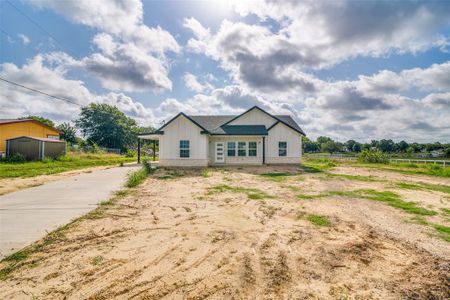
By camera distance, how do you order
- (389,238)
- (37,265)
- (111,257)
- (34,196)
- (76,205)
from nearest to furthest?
(37,265), (111,257), (389,238), (76,205), (34,196)

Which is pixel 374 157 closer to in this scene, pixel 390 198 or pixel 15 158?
pixel 390 198

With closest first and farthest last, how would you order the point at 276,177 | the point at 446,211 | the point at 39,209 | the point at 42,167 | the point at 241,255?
the point at 241,255 < the point at 39,209 < the point at 446,211 < the point at 276,177 < the point at 42,167

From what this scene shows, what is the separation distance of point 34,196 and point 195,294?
8.03 m

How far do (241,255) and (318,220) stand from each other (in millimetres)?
2776

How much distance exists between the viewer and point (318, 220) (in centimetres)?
561

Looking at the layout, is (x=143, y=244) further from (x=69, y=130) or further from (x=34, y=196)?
(x=69, y=130)

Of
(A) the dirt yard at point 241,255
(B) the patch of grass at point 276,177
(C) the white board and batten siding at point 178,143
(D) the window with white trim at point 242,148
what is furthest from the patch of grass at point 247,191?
(D) the window with white trim at point 242,148

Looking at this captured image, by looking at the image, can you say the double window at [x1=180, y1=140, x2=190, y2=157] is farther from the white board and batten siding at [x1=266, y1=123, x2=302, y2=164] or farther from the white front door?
the white board and batten siding at [x1=266, y1=123, x2=302, y2=164]

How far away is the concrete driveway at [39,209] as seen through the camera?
439 centimetres

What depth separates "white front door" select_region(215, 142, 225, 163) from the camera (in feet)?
67.3

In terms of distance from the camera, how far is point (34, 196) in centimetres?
776

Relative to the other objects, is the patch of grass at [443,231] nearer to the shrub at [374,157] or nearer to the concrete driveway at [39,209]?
the concrete driveway at [39,209]

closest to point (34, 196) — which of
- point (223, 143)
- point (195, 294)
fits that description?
point (195, 294)

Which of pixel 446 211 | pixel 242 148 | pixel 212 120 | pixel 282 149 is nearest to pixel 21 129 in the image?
pixel 212 120
